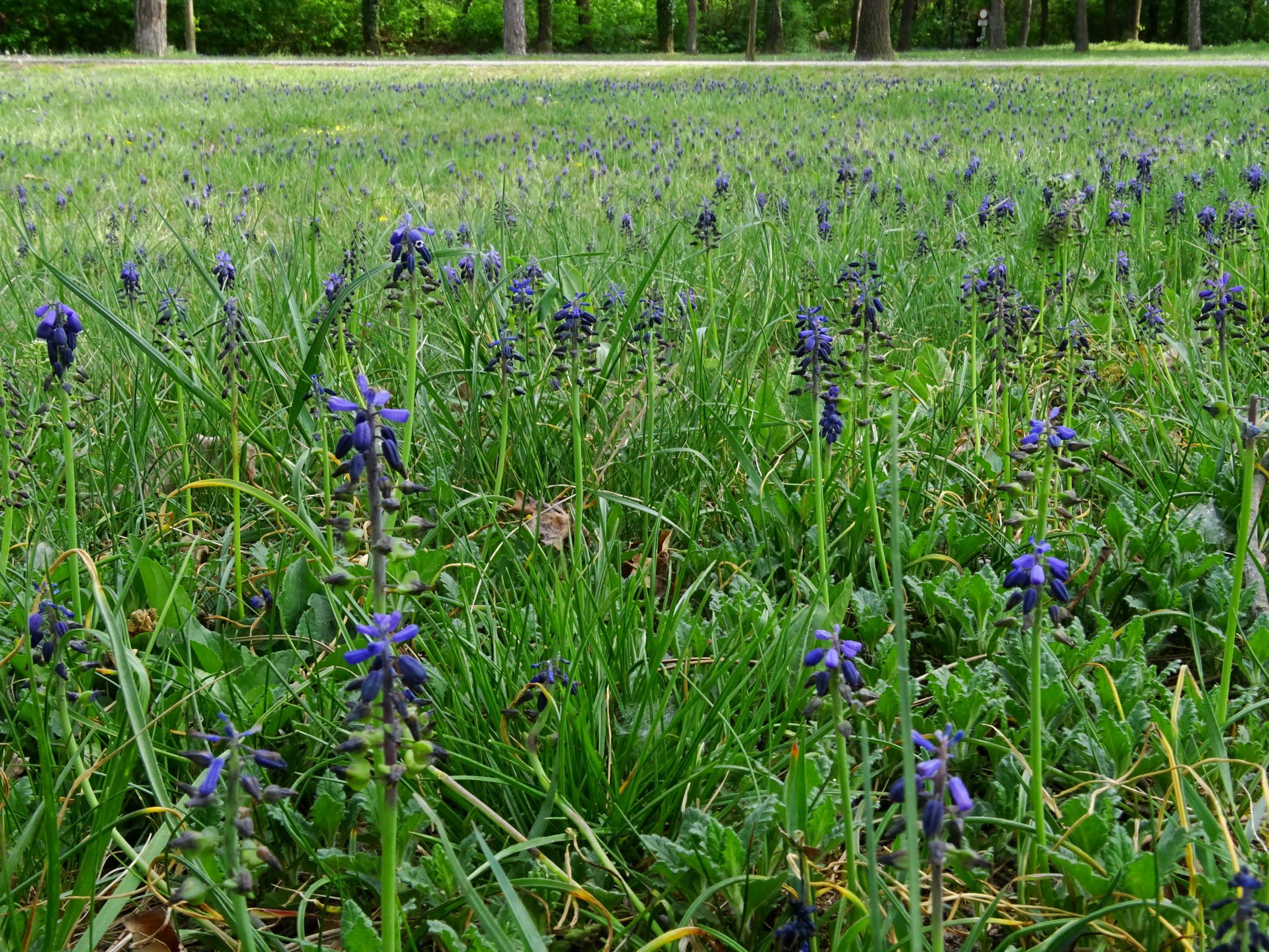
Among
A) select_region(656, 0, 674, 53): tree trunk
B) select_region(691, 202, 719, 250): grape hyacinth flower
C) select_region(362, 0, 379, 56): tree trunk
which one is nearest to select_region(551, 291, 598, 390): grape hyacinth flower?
select_region(691, 202, 719, 250): grape hyacinth flower

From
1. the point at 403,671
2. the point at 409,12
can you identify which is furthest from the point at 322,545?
the point at 409,12

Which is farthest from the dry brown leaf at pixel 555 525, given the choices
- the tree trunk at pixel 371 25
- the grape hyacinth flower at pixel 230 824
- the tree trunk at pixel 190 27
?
the tree trunk at pixel 371 25

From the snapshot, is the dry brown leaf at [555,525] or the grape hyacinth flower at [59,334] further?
the dry brown leaf at [555,525]

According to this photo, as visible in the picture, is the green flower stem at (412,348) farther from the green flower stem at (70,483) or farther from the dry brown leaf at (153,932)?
the dry brown leaf at (153,932)

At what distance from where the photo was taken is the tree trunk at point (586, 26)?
51.1 m

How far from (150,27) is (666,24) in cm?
2532

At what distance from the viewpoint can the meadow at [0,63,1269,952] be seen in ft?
4.72

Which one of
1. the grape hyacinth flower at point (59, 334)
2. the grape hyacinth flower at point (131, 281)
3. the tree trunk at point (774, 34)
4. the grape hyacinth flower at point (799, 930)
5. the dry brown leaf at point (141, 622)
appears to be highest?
the tree trunk at point (774, 34)

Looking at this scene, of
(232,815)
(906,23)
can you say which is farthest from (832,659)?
(906,23)

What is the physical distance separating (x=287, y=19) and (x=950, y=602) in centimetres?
4736

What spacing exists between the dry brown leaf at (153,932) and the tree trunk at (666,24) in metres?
47.3

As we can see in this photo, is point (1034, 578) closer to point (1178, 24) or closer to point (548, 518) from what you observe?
Result: point (548, 518)

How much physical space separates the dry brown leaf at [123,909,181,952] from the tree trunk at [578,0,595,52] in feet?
176

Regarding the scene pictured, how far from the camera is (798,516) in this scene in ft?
8.78
